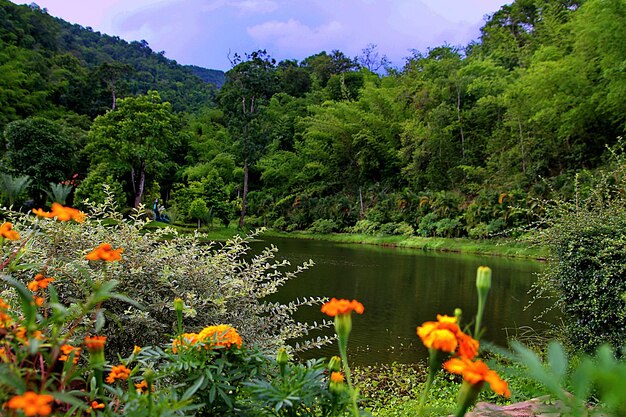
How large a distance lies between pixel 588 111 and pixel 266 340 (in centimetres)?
1403

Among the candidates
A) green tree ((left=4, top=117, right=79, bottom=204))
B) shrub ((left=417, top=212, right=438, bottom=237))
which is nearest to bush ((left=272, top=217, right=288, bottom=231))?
shrub ((left=417, top=212, right=438, bottom=237))

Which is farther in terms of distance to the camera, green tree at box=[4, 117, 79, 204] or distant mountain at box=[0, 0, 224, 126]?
distant mountain at box=[0, 0, 224, 126]

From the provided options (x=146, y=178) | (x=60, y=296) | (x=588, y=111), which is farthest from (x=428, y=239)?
(x=60, y=296)

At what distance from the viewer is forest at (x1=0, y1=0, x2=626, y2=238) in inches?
533

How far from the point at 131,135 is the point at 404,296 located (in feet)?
42.1

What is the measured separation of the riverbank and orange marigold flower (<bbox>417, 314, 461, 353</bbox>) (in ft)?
33.9

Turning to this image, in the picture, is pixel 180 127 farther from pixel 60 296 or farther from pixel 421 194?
pixel 60 296

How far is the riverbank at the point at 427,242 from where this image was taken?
11977mm

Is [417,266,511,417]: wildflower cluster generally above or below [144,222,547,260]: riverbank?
above

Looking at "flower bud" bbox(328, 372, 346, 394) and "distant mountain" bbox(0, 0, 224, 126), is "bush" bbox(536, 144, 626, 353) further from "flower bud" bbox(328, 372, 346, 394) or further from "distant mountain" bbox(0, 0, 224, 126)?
"distant mountain" bbox(0, 0, 224, 126)

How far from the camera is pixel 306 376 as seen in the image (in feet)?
3.29

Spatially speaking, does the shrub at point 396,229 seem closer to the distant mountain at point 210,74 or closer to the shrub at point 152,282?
the shrub at point 152,282

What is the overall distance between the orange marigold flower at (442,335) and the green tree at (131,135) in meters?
16.5

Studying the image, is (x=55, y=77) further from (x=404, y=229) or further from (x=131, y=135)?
(x=404, y=229)
